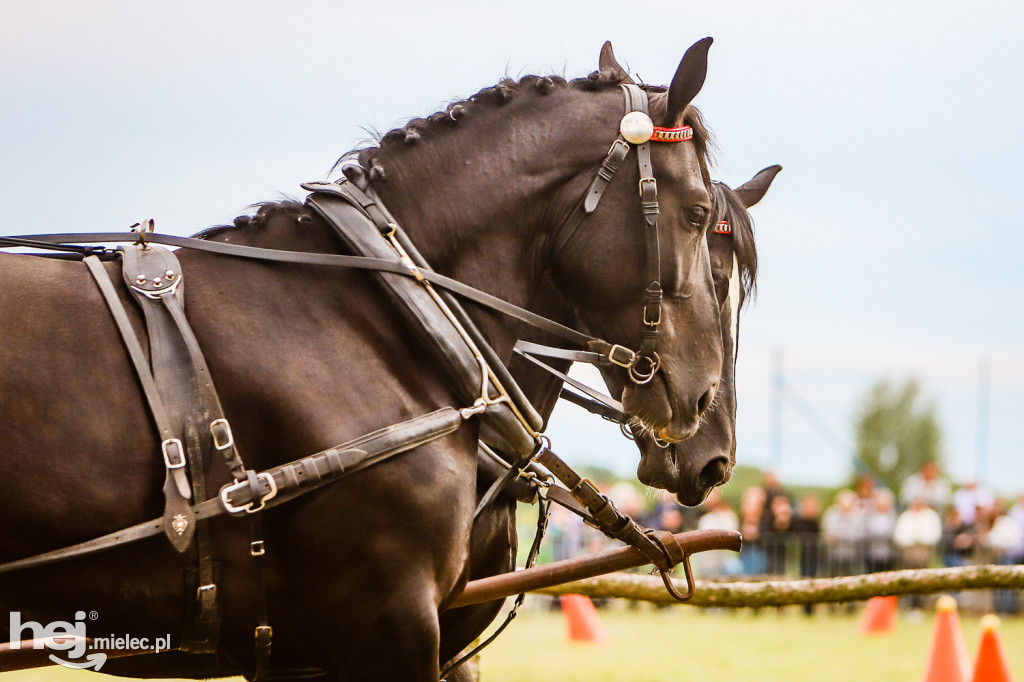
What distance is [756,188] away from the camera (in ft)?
16.3

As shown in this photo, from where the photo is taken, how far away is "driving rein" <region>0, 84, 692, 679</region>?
242 cm

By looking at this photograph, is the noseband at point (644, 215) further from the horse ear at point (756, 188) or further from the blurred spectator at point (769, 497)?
the blurred spectator at point (769, 497)

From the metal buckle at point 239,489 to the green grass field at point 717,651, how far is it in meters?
6.54

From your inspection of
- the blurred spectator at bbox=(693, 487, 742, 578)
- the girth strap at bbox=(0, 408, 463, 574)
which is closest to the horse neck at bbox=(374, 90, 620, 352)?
the girth strap at bbox=(0, 408, 463, 574)

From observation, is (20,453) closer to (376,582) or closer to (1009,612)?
(376,582)

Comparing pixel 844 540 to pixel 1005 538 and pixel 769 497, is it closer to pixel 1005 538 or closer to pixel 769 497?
pixel 769 497

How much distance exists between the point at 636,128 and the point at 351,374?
1100 mm

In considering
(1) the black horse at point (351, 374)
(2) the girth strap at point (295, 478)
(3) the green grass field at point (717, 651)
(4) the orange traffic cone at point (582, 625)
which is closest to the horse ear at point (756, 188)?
(1) the black horse at point (351, 374)

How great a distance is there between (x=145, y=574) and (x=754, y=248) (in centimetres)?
294

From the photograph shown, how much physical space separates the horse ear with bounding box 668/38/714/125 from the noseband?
0.08 m

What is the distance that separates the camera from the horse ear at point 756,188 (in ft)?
16.1

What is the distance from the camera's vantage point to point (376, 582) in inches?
102

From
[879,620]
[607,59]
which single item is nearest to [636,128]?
[607,59]

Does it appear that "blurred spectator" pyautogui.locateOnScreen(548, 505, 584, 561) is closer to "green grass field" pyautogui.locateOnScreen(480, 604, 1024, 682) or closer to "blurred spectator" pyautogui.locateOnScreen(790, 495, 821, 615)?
"green grass field" pyautogui.locateOnScreen(480, 604, 1024, 682)
